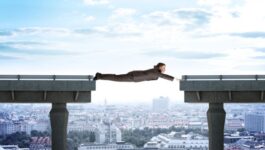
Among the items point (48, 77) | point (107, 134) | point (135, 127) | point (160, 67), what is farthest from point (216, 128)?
point (160, 67)

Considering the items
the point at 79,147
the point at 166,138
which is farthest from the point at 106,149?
the point at 166,138

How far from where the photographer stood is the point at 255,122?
4138cm

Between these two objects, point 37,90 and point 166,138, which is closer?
point 37,90

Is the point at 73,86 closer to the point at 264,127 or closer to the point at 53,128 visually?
the point at 53,128

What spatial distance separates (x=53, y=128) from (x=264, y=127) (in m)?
19.4

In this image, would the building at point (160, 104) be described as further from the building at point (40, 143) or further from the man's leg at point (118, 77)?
the man's leg at point (118, 77)

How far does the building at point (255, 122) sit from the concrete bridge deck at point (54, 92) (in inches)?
623

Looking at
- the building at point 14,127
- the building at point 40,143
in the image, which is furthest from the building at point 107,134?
the building at point 14,127

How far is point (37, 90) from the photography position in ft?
98.7

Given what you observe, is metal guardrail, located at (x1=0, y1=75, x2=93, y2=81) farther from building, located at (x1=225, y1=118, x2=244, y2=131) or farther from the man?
the man

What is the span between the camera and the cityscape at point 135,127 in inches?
1582

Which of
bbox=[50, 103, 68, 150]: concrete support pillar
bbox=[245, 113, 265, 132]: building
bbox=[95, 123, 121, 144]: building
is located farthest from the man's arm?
bbox=[95, 123, 121, 144]: building

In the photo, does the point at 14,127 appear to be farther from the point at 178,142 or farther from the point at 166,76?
the point at 166,76

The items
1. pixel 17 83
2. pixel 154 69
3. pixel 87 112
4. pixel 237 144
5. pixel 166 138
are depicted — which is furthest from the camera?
pixel 87 112
